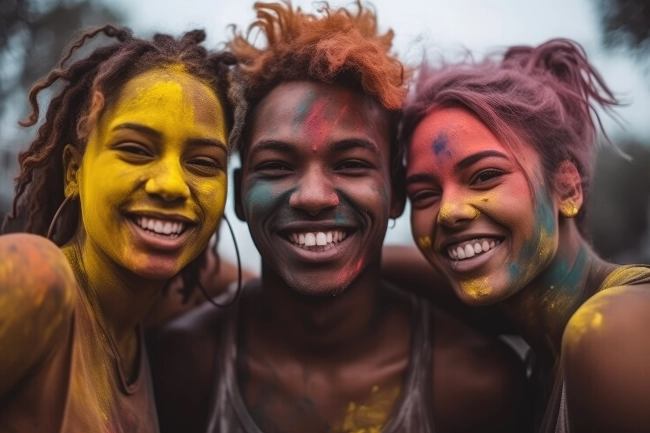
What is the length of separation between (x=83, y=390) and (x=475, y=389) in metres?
1.62

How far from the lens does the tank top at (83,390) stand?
7.26 ft

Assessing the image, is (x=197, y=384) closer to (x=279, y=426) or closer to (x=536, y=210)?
(x=279, y=426)

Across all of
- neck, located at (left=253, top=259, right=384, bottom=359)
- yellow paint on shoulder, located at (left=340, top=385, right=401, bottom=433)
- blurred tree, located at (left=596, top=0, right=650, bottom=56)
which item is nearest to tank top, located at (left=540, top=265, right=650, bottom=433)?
yellow paint on shoulder, located at (left=340, top=385, right=401, bottom=433)

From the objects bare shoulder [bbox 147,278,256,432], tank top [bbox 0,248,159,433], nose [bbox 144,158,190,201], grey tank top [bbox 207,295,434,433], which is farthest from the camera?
bare shoulder [bbox 147,278,256,432]

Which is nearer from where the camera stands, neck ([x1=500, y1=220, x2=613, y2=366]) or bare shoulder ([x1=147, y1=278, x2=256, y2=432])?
neck ([x1=500, y1=220, x2=613, y2=366])

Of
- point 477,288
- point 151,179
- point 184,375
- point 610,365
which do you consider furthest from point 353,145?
point 610,365

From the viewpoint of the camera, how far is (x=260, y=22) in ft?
10.9

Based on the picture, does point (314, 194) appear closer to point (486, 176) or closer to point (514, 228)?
point (486, 176)

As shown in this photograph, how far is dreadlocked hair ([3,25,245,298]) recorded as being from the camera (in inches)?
108

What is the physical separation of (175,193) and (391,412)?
128 cm

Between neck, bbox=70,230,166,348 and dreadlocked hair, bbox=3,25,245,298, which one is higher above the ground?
dreadlocked hair, bbox=3,25,245,298

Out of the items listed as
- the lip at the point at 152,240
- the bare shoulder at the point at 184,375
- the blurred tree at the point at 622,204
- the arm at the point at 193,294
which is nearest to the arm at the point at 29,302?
the lip at the point at 152,240

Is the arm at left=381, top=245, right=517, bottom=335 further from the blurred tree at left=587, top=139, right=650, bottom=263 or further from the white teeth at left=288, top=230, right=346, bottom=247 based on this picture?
the blurred tree at left=587, top=139, right=650, bottom=263

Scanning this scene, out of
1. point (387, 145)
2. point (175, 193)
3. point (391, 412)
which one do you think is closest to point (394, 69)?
point (387, 145)
